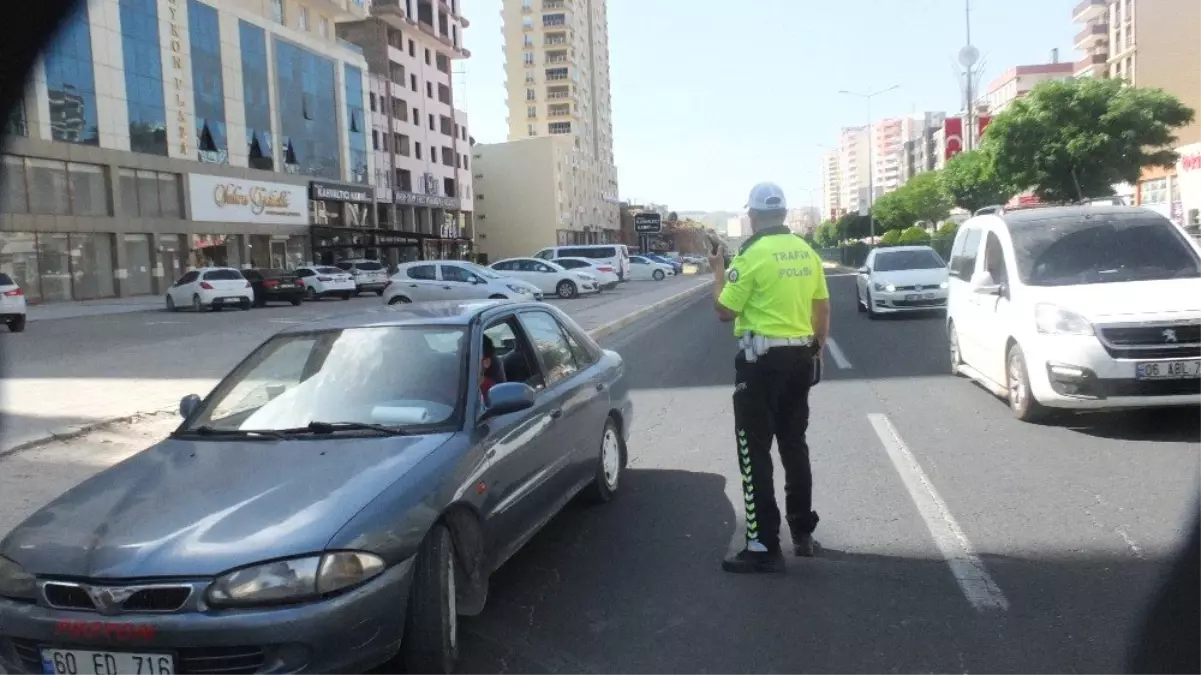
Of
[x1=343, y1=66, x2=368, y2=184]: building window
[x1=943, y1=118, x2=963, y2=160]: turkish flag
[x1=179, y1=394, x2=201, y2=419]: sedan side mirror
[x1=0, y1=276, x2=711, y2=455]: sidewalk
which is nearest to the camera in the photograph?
[x1=179, y1=394, x2=201, y2=419]: sedan side mirror

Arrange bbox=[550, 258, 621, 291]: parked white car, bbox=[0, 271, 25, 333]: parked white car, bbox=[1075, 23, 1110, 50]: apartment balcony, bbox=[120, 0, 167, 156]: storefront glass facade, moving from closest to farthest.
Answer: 1. bbox=[0, 271, 25, 333]: parked white car
2. bbox=[120, 0, 167, 156]: storefront glass facade
3. bbox=[550, 258, 621, 291]: parked white car
4. bbox=[1075, 23, 1110, 50]: apartment balcony

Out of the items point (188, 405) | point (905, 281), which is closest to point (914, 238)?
point (905, 281)

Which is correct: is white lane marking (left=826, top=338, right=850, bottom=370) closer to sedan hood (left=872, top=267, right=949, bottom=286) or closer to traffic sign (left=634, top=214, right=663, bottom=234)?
sedan hood (left=872, top=267, right=949, bottom=286)

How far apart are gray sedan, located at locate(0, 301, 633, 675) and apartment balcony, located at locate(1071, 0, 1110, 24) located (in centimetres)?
10452

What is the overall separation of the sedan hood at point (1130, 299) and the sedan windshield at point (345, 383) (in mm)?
4875

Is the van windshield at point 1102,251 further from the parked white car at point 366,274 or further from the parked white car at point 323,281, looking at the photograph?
the parked white car at point 366,274

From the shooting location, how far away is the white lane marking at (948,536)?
4.06 m

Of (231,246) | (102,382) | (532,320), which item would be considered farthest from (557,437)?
(231,246)

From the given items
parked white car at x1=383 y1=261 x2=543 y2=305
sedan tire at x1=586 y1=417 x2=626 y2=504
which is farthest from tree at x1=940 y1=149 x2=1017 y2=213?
sedan tire at x1=586 y1=417 x2=626 y2=504

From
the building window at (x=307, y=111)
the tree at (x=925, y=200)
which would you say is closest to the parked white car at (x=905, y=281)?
the building window at (x=307, y=111)

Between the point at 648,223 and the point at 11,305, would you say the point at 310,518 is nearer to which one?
the point at 11,305

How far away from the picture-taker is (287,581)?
299 centimetres

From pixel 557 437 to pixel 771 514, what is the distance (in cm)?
115

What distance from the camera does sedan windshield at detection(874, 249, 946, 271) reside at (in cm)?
1852
